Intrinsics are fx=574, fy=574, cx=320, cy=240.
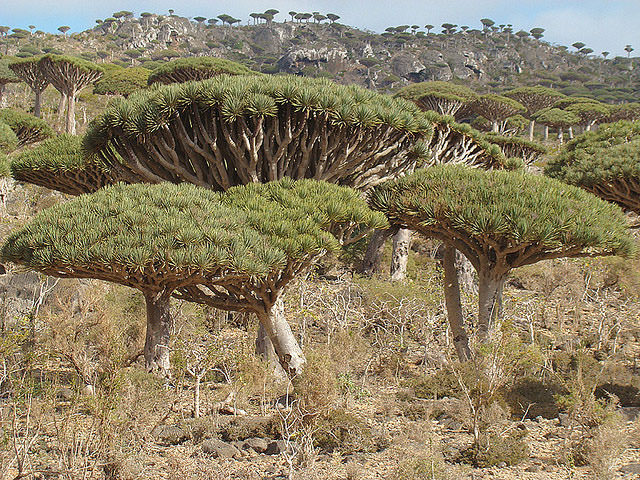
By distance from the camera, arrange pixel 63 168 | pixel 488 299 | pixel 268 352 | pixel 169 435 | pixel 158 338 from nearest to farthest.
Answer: pixel 169 435 → pixel 158 338 → pixel 488 299 → pixel 268 352 → pixel 63 168

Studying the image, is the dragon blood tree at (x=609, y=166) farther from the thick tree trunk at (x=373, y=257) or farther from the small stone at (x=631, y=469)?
the thick tree trunk at (x=373, y=257)

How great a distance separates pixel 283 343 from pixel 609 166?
569 cm

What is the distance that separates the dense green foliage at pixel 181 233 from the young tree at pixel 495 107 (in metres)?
29.7

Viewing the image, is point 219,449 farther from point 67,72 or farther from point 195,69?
point 67,72

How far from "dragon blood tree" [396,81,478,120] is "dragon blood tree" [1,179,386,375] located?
2761 cm

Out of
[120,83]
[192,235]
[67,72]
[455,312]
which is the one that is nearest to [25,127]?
[67,72]

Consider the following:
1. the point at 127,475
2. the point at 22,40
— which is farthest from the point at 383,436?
the point at 22,40

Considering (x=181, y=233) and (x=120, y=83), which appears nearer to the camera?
(x=181, y=233)

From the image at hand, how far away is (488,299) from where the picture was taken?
7.71 metres

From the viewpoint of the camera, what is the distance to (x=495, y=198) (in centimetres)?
661

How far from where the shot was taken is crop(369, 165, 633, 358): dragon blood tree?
632 centimetres

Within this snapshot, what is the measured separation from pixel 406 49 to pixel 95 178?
8293cm

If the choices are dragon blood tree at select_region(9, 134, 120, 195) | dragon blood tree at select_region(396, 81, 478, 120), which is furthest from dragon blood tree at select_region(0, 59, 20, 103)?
dragon blood tree at select_region(9, 134, 120, 195)

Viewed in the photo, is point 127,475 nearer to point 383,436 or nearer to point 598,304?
point 383,436
